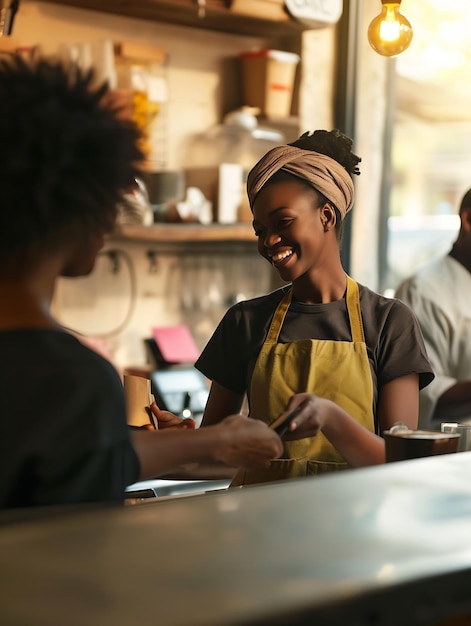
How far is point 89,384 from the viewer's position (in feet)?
3.22

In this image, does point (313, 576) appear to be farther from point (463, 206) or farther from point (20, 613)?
point (463, 206)

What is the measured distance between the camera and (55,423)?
0.96 meters

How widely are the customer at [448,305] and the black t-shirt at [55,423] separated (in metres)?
1.75

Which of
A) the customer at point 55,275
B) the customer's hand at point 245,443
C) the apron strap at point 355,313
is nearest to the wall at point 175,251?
the apron strap at point 355,313

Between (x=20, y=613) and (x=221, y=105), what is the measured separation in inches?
138

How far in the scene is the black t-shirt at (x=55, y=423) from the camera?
3.13ft

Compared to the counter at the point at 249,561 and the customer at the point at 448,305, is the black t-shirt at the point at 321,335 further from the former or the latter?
the customer at the point at 448,305

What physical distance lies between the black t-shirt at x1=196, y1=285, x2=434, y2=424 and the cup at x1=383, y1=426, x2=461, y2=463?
0.98 ft

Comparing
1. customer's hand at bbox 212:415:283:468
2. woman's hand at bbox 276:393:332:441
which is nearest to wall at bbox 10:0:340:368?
woman's hand at bbox 276:393:332:441

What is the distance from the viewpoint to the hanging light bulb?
1901mm

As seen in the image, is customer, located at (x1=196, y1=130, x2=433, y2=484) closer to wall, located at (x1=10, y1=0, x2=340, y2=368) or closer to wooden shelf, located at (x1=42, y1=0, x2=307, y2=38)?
wall, located at (x1=10, y1=0, x2=340, y2=368)

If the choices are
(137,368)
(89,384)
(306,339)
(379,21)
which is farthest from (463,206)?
(89,384)

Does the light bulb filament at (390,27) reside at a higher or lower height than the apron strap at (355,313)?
higher

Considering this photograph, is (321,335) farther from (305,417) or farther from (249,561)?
(249,561)
